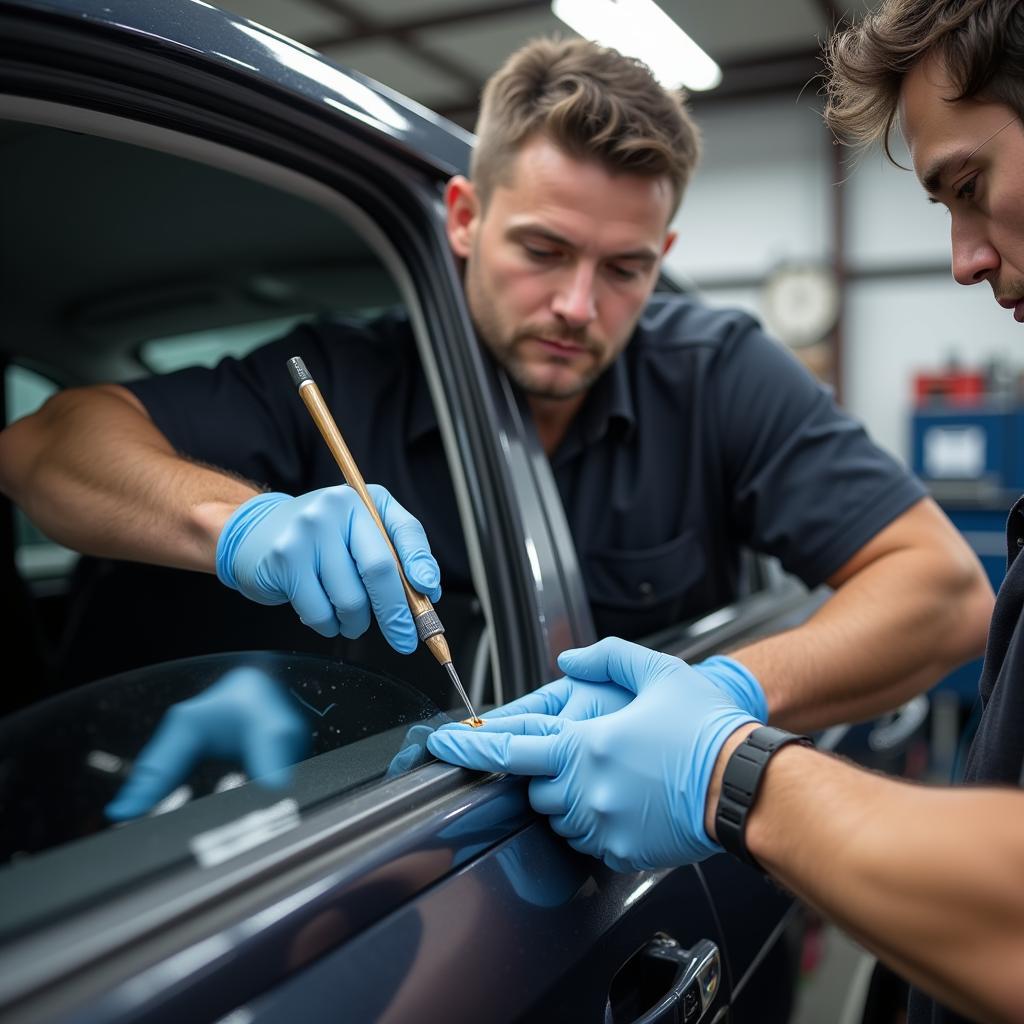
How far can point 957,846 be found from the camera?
0.63 m

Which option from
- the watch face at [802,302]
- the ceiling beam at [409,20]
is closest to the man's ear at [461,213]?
the ceiling beam at [409,20]

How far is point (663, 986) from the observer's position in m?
0.84

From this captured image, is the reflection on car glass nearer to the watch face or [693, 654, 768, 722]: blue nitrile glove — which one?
[693, 654, 768, 722]: blue nitrile glove

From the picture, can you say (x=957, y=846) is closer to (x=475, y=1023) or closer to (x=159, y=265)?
(x=475, y=1023)

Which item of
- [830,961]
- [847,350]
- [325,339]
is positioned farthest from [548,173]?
[847,350]

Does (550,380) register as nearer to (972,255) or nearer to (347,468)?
(347,468)

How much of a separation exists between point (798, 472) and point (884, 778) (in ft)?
2.73

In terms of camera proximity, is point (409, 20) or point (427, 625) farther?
point (409, 20)

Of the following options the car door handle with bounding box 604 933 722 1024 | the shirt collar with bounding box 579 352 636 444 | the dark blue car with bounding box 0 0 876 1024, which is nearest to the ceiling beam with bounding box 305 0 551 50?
the dark blue car with bounding box 0 0 876 1024

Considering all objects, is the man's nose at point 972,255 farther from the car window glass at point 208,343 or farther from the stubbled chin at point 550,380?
the car window glass at point 208,343

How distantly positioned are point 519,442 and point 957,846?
2.15 feet

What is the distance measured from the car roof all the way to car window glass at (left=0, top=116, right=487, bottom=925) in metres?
0.16

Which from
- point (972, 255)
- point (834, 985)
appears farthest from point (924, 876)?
point (834, 985)

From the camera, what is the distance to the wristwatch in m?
0.77
